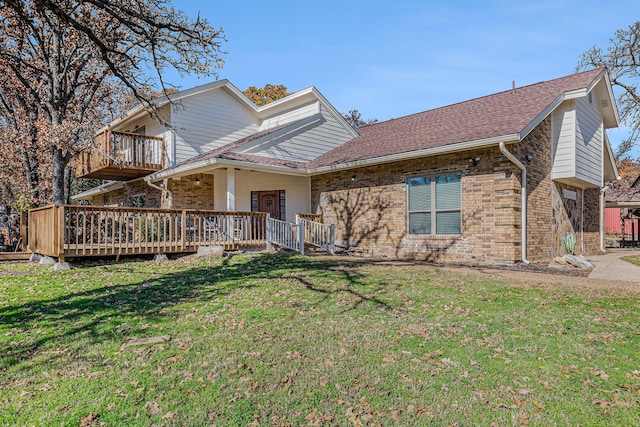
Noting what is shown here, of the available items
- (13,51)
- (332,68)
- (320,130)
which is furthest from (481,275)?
(13,51)

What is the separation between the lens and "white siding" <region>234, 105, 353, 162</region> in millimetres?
14007

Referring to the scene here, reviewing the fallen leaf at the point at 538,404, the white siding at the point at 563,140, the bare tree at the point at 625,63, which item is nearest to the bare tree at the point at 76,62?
the fallen leaf at the point at 538,404

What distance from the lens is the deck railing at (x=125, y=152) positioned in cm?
1374

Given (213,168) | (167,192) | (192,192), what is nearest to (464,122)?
(213,168)

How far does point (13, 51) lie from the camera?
567 inches

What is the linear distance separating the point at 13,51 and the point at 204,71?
11.5 meters

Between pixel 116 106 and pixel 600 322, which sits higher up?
pixel 116 106

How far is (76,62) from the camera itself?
14258 millimetres

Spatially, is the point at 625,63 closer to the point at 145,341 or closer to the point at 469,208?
the point at 469,208

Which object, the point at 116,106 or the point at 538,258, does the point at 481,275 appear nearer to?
the point at 538,258

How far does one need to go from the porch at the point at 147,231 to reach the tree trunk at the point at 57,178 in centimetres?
146

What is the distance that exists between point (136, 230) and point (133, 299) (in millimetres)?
5013

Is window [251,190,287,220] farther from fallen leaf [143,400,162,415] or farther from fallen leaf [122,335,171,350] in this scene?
fallen leaf [143,400,162,415]

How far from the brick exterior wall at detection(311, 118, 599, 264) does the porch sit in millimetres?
1219
